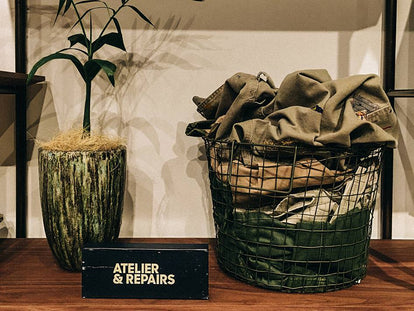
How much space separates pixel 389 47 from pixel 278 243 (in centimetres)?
62

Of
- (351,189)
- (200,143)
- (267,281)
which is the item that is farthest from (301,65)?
(267,281)

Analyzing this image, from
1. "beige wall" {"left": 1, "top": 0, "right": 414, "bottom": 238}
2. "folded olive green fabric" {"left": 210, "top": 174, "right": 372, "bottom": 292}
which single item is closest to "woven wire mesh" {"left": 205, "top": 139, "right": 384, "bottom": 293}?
"folded olive green fabric" {"left": 210, "top": 174, "right": 372, "bottom": 292}

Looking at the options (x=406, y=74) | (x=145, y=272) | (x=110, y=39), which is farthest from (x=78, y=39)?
(x=406, y=74)

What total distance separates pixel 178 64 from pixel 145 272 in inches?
21.5

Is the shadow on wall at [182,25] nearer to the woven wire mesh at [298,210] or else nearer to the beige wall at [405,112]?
the beige wall at [405,112]

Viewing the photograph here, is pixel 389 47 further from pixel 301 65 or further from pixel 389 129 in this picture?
pixel 389 129

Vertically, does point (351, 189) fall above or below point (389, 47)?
below

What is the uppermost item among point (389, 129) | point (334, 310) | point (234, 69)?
point (234, 69)

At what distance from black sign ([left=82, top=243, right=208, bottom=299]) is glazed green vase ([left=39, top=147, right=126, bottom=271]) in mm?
96

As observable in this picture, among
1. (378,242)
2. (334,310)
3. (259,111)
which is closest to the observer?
(334,310)

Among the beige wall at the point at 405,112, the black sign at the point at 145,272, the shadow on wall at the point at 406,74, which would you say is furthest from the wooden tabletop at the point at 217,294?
the shadow on wall at the point at 406,74

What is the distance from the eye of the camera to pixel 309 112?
76 cm

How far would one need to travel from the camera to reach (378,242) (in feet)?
3.68

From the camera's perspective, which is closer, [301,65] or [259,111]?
[259,111]
